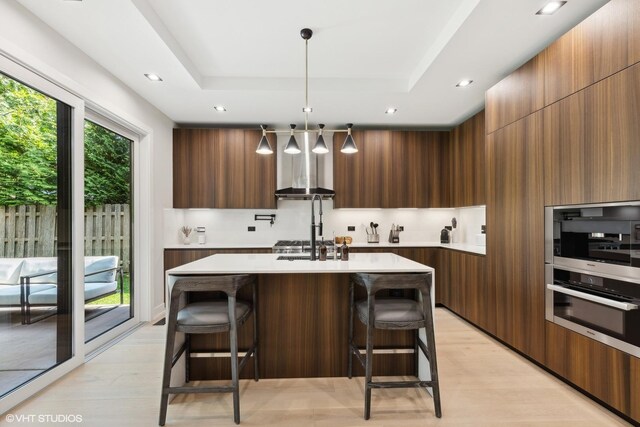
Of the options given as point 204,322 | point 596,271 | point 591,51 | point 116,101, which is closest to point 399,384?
point 204,322

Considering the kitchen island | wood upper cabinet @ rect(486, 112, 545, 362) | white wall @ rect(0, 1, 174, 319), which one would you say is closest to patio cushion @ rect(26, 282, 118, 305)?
white wall @ rect(0, 1, 174, 319)

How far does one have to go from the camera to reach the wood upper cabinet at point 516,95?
2412mm

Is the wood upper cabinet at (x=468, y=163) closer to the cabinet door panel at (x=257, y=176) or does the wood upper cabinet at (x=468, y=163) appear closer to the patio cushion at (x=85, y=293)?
the cabinet door panel at (x=257, y=176)

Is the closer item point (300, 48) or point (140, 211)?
point (300, 48)

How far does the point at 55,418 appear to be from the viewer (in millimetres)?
1893

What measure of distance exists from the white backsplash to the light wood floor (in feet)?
7.54

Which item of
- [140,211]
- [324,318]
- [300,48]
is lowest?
[324,318]

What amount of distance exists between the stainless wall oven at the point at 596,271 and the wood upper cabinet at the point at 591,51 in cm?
82

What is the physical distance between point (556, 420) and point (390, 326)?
3.77 ft

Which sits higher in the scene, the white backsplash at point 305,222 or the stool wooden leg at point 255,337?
the white backsplash at point 305,222

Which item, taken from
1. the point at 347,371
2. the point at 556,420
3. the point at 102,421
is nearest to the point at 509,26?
the point at 556,420

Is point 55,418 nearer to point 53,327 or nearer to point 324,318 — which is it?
point 53,327

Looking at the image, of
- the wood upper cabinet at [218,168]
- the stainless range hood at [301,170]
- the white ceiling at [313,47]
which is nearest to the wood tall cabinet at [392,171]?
the stainless range hood at [301,170]

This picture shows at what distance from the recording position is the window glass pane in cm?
201
